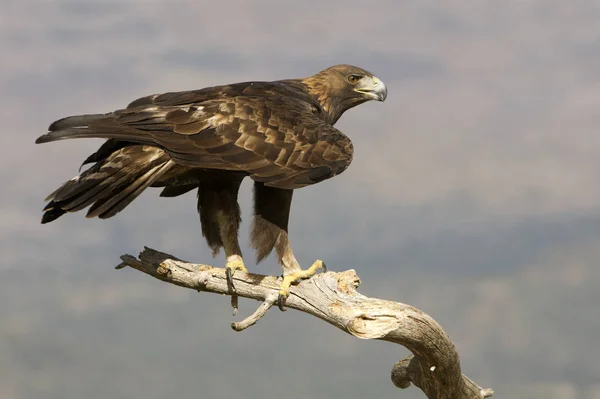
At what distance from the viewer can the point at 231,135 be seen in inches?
368

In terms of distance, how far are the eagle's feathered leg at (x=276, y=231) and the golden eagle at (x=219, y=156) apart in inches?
0.4

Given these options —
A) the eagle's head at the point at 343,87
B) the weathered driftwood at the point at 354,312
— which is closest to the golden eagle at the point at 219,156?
the weathered driftwood at the point at 354,312

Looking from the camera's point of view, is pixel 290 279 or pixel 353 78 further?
pixel 353 78

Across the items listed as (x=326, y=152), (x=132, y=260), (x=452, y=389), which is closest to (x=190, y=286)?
(x=132, y=260)

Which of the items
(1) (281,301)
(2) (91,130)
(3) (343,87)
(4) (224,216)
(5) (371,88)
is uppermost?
(5) (371,88)

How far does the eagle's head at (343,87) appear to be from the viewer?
11.2 m

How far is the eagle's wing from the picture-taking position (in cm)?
921

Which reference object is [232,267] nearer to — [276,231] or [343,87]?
[276,231]

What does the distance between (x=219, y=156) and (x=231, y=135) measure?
274 mm

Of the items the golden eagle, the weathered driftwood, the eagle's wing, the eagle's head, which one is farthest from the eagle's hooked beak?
the weathered driftwood

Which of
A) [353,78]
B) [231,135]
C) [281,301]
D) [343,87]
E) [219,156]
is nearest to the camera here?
[219,156]

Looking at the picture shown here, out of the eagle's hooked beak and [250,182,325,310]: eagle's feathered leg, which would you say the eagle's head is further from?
[250,182,325,310]: eagle's feathered leg

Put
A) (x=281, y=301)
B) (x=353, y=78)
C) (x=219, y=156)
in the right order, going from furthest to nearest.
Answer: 1. (x=353, y=78)
2. (x=281, y=301)
3. (x=219, y=156)

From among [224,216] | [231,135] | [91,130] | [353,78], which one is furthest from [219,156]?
[353,78]
